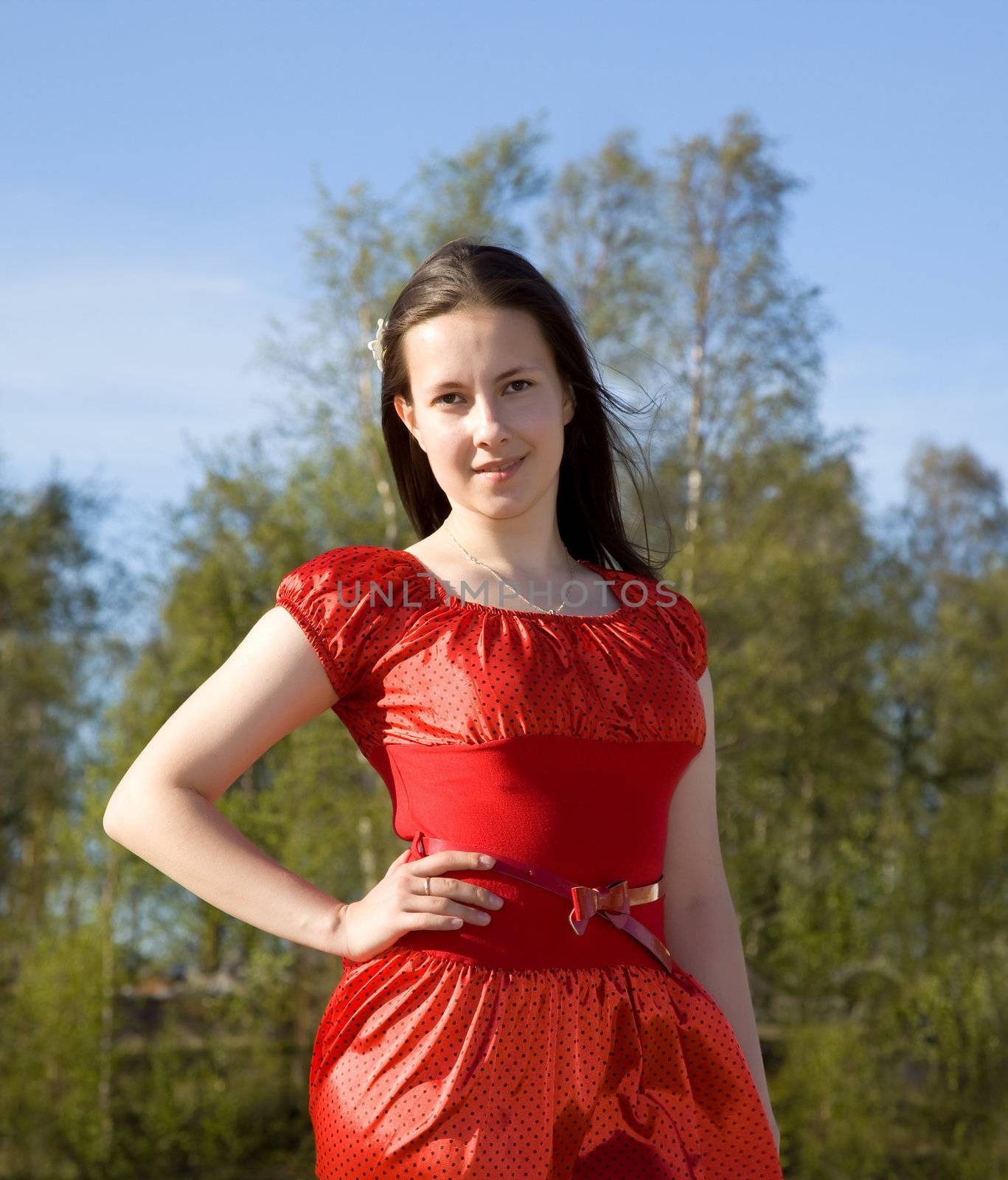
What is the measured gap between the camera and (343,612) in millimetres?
1670

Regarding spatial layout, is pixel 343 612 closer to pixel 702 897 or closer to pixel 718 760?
pixel 702 897

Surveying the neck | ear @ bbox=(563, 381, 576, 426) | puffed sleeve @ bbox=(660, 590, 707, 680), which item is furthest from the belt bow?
ear @ bbox=(563, 381, 576, 426)

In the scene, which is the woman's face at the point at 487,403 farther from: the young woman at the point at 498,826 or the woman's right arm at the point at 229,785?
the woman's right arm at the point at 229,785

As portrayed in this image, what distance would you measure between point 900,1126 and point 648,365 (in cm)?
698

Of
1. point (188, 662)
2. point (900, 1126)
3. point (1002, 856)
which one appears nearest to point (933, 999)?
point (900, 1126)

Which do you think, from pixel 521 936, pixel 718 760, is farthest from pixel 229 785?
pixel 718 760

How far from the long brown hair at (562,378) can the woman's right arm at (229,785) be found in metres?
0.45

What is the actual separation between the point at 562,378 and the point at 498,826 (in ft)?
2.18

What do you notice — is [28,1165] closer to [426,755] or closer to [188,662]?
[188,662]

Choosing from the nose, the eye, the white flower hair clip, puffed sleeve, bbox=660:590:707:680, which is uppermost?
the white flower hair clip

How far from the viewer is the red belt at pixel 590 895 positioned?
1570 millimetres

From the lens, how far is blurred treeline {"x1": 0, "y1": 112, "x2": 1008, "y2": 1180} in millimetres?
10875

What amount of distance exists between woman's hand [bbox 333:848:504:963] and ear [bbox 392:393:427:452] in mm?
621

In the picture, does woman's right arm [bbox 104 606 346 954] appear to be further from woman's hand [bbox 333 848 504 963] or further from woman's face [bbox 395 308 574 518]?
woman's face [bbox 395 308 574 518]
